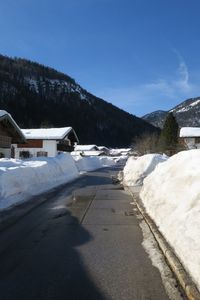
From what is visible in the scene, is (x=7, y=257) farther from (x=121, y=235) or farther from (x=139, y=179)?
(x=139, y=179)

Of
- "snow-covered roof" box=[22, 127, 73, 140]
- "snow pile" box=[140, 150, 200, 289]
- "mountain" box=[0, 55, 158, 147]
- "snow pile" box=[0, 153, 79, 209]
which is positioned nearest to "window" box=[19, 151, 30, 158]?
"snow-covered roof" box=[22, 127, 73, 140]

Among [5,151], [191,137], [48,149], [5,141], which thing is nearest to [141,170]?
[5,141]

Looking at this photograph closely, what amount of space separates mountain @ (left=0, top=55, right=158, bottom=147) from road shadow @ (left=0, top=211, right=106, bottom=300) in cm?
12755

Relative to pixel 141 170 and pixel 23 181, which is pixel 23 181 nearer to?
pixel 23 181

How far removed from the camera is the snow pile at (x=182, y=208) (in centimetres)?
558

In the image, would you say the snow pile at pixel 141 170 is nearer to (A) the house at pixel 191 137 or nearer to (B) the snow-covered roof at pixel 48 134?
(B) the snow-covered roof at pixel 48 134

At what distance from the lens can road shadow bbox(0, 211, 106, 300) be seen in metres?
4.95

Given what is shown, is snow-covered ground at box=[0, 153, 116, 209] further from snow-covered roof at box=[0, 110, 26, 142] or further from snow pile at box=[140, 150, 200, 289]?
snow-covered roof at box=[0, 110, 26, 142]

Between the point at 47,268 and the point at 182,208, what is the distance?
108 inches

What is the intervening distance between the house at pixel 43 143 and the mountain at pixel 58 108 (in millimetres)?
73481

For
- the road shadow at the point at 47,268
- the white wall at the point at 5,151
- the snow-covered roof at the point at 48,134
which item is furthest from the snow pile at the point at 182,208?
the snow-covered roof at the point at 48,134

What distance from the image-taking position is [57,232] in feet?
29.0

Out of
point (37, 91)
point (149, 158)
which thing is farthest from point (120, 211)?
point (37, 91)

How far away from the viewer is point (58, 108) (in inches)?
6304
